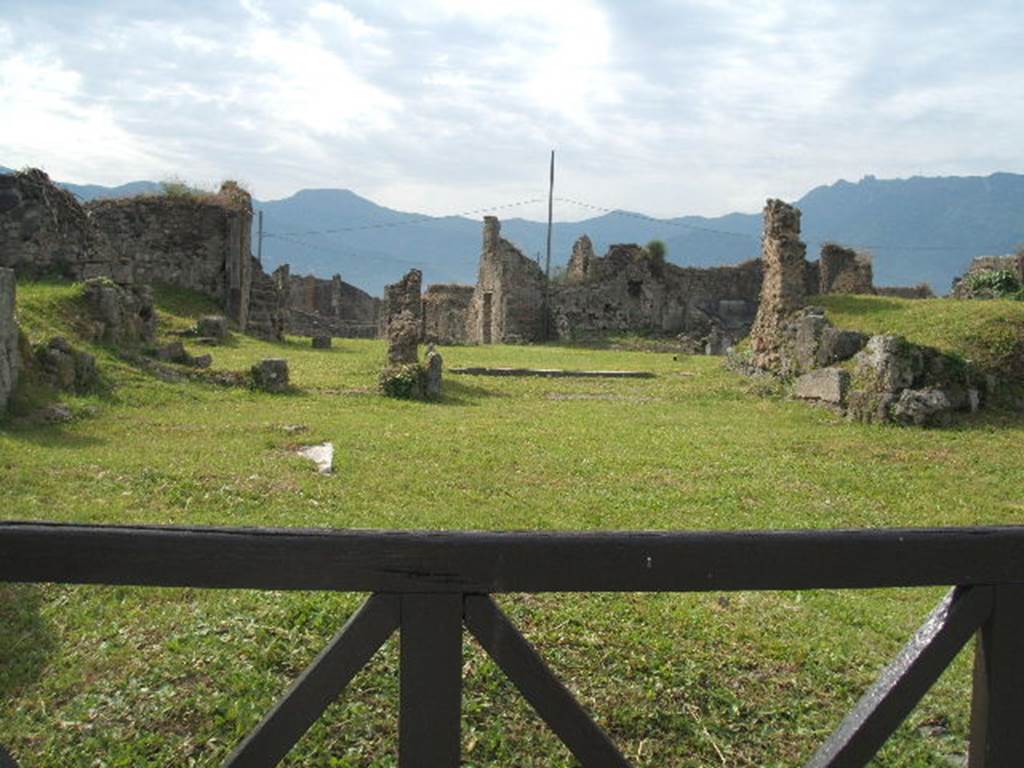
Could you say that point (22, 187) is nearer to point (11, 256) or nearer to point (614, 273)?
point (11, 256)

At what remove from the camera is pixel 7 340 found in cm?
1230

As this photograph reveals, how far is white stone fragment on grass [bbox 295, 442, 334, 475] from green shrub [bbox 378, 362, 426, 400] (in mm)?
5510

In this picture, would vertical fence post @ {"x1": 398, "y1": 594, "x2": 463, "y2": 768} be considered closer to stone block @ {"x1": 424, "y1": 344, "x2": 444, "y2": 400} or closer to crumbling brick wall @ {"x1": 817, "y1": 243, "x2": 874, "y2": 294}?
stone block @ {"x1": 424, "y1": 344, "x2": 444, "y2": 400}

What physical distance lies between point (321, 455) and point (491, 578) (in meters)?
8.72

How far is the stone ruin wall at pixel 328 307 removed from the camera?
45125mm

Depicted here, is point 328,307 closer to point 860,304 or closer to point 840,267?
point 840,267

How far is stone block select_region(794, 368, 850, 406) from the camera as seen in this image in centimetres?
1611

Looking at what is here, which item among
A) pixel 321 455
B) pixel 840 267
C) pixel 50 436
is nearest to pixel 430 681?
pixel 321 455

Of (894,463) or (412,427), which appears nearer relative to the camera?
(894,463)

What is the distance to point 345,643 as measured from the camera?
273 centimetres

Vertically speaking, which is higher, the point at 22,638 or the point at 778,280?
the point at 778,280

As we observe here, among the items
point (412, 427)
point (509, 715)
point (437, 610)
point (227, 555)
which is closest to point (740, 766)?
point (509, 715)

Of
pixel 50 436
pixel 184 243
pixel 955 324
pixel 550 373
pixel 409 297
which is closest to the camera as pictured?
pixel 50 436

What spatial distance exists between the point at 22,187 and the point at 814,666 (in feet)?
69.3
